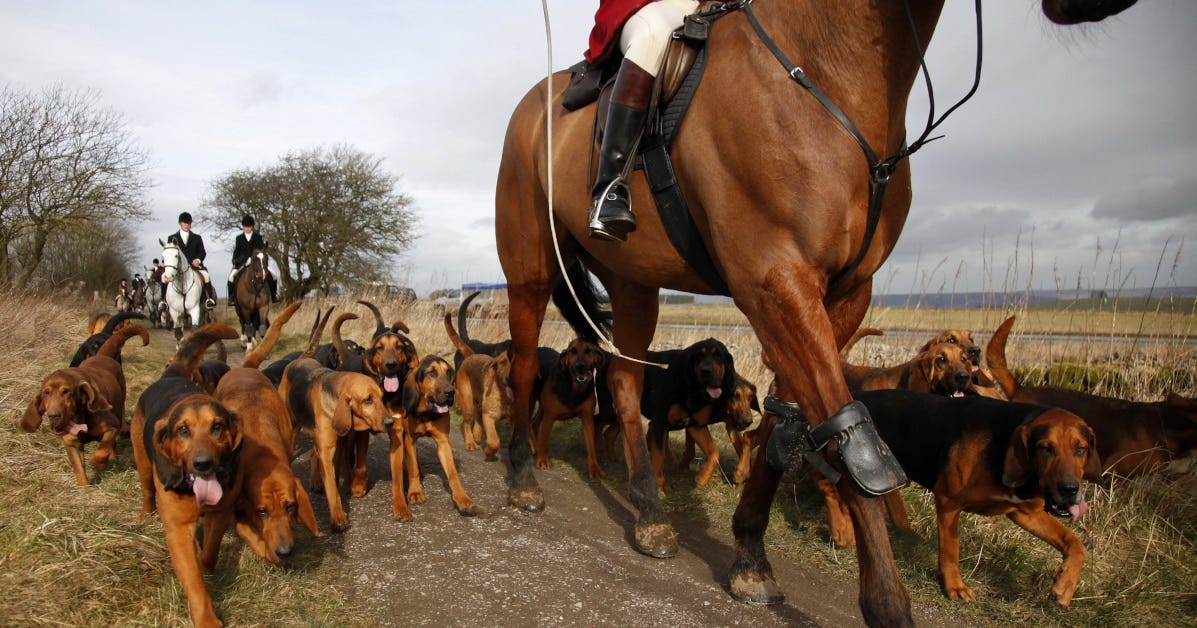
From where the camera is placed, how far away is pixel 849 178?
2.55 meters

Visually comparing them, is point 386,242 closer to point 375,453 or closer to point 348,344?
point 348,344

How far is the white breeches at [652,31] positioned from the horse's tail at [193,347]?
3795 millimetres

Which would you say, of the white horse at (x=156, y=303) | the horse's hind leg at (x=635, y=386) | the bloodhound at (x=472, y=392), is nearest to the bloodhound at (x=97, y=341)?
the bloodhound at (x=472, y=392)

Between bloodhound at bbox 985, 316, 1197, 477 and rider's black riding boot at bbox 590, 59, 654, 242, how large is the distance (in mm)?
3814

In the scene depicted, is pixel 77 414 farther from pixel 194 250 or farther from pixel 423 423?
pixel 194 250

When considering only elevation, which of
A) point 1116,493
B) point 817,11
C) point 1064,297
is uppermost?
point 817,11

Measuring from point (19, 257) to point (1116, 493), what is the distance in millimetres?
26086

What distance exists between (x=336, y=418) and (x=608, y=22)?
313 centimetres

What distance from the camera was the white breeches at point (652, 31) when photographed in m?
3.27

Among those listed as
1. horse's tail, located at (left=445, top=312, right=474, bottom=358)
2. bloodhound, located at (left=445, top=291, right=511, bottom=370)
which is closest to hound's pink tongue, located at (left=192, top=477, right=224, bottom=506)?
bloodhound, located at (left=445, top=291, right=511, bottom=370)

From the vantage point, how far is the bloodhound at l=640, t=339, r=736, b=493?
6.19m

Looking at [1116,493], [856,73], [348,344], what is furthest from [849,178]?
[348,344]

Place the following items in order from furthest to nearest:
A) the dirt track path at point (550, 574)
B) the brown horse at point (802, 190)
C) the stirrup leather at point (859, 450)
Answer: the dirt track path at point (550, 574), the brown horse at point (802, 190), the stirrup leather at point (859, 450)

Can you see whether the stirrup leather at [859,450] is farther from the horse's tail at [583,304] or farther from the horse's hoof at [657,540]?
the horse's tail at [583,304]
